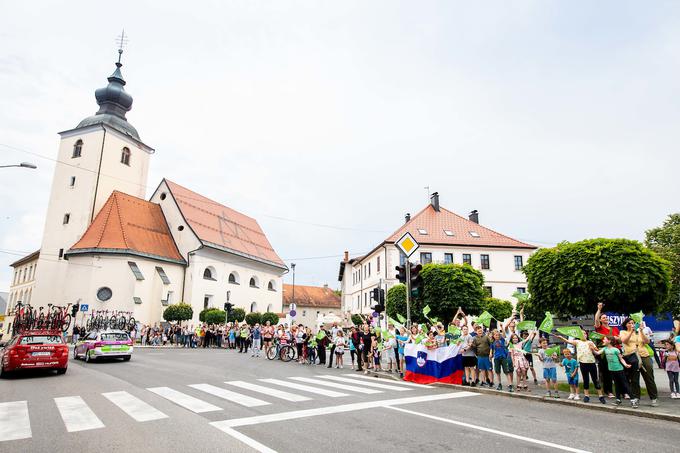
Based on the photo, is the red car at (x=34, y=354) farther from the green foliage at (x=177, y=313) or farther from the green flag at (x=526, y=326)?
the green foliage at (x=177, y=313)

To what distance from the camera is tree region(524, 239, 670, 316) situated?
425 inches

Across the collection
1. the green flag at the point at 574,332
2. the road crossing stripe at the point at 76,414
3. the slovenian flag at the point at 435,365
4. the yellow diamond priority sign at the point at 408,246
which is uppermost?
the yellow diamond priority sign at the point at 408,246

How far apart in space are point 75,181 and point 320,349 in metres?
39.1

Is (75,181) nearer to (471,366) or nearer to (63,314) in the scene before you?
(63,314)

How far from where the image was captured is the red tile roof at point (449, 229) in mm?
40312

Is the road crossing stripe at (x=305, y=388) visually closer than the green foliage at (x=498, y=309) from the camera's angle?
Yes

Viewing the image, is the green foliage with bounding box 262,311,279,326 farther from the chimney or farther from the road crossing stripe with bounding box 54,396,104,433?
the road crossing stripe with bounding box 54,396,104,433

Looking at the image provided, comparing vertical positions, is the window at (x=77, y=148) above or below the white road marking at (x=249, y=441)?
above

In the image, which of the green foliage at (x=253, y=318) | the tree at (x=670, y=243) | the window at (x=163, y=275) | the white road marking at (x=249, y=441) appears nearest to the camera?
the white road marking at (x=249, y=441)

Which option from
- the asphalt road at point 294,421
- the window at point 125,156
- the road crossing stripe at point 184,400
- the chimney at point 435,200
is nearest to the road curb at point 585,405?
the asphalt road at point 294,421

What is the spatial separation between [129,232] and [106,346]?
2458 centimetres

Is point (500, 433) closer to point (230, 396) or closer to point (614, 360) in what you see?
point (614, 360)

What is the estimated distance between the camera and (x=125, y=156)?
47.4m

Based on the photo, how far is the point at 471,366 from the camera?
38.5ft
